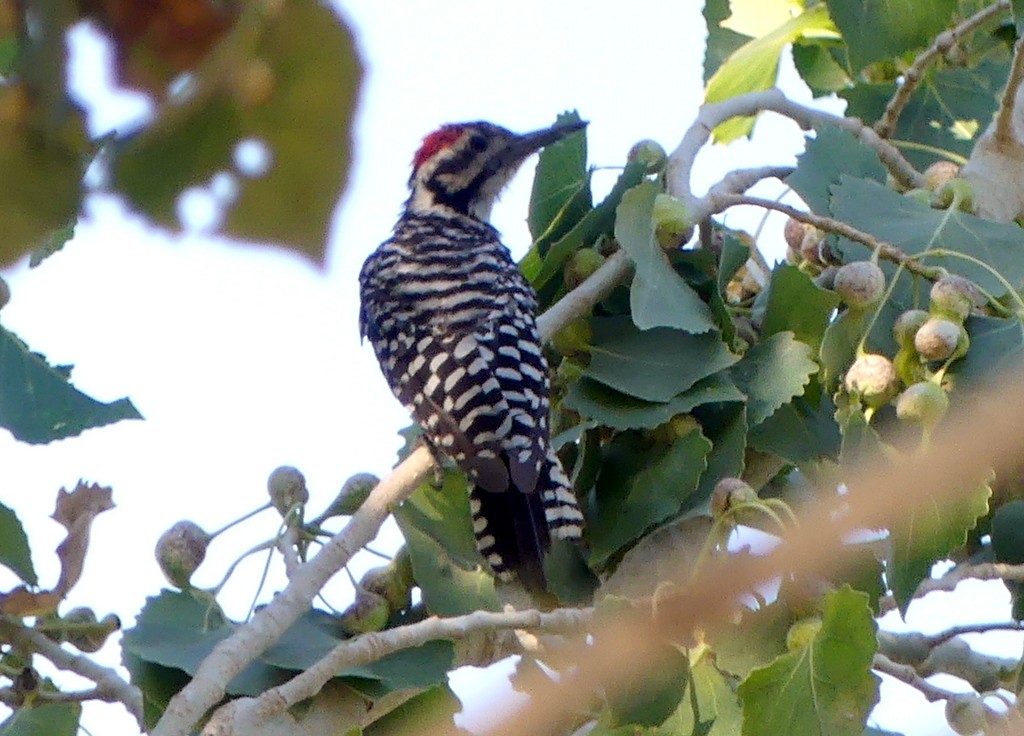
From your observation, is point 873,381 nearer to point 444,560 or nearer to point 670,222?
point 670,222

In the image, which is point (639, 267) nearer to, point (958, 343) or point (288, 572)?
point (958, 343)

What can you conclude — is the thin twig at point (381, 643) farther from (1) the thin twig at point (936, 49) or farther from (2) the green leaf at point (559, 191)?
(1) the thin twig at point (936, 49)

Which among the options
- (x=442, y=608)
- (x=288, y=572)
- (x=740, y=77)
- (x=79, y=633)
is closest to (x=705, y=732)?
(x=442, y=608)

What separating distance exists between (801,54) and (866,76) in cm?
19

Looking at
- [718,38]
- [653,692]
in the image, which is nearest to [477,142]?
[718,38]

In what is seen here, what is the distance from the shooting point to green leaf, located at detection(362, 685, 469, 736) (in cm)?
229

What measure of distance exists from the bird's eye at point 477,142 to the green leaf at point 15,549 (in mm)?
2293

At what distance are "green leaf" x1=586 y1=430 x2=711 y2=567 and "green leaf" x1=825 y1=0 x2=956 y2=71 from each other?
1138mm

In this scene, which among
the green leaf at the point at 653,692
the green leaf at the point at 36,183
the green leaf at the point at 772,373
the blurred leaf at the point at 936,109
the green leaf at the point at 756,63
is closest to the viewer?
the green leaf at the point at 36,183

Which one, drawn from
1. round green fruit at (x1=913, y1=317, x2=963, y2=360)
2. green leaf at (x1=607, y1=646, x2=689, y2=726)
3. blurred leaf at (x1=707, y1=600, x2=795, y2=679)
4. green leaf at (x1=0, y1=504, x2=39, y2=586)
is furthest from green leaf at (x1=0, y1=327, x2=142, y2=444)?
round green fruit at (x1=913, y1=317, x2=963, y2=360)

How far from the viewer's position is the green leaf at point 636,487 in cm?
241

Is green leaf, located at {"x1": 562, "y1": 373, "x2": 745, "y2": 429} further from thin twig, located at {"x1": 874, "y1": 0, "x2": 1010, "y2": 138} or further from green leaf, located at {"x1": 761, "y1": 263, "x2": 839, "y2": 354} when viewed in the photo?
thin twig, located at {"x1": 874, "y1": 0, "x2": 1010, "y2": 138}

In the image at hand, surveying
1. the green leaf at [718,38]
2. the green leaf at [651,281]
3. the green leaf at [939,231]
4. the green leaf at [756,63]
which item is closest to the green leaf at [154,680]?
the green leaf at [651,281]

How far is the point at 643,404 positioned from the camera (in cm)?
255
